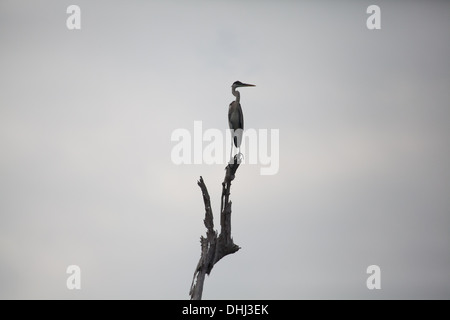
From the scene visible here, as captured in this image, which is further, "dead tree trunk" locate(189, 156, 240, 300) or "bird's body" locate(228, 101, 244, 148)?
"bird's body" locate(228, 101, 244, 148)

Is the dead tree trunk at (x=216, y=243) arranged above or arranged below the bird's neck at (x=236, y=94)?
below

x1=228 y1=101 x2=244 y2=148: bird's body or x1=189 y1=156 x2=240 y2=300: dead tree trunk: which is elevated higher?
x1=228 y1=101 x2=244 y2=148: bird's body

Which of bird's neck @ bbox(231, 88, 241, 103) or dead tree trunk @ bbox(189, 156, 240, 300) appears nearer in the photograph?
dead tree trunk @ bbox(189, 156, 240, 300)

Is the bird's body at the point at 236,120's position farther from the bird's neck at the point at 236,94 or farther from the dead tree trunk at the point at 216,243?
the dead tree trunk at the point at 216,243

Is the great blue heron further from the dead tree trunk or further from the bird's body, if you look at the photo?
the dead tree trunk

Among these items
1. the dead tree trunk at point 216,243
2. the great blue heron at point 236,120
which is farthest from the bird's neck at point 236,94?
the dead tree trunk at point 216,243

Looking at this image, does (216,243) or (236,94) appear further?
(236,94)

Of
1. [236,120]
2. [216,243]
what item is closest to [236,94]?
[236,120]

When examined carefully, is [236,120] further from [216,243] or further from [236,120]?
[216,243]

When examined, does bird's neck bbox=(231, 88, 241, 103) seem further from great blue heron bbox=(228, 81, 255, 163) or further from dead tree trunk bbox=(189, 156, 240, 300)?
dead tree trunk bbox=(189, 156, 240, 300)

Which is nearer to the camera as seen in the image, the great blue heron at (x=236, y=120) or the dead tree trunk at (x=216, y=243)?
the dead tree trunk at (x=216, y=243)

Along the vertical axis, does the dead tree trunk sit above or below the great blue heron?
below

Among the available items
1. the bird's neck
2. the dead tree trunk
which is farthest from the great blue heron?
the dead tree trunk
